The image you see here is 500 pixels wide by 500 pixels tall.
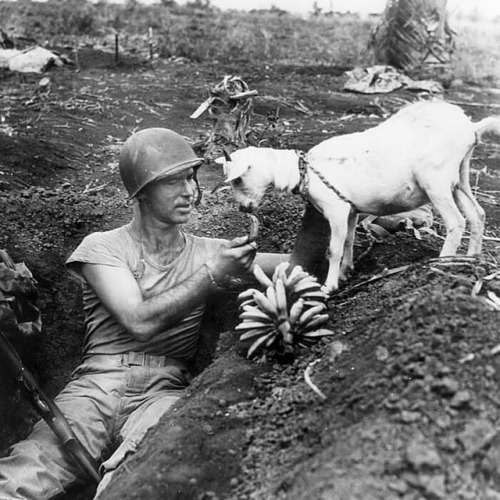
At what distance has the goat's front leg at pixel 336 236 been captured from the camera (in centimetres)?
309

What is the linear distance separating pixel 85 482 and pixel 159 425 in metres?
0.72

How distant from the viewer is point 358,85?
35.1ft

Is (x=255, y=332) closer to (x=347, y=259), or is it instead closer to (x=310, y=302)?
(x=310, y=302)

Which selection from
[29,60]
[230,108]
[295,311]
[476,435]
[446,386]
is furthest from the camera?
[29,60]

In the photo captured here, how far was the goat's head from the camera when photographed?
9.87 feet

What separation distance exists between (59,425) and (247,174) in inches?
59.2

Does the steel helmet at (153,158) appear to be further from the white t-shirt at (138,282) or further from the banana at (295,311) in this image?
the banana at (295,311)

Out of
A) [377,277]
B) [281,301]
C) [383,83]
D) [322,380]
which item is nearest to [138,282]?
[281,301]

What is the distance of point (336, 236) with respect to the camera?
312 centimetres

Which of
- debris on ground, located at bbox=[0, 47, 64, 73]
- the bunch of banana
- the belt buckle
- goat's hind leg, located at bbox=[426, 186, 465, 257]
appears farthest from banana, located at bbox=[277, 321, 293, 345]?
debris on ground, located at bbox=[0, 47, 64, 73]

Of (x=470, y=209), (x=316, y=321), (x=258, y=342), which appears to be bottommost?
(x=258, y=342)

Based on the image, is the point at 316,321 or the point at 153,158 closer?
the point at 316,321

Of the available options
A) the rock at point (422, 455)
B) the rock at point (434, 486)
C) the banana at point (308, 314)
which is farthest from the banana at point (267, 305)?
the rock at point (434, 486)

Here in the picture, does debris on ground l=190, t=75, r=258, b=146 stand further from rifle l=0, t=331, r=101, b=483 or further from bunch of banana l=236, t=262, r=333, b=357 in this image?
rifle l=0, t=331, r=101, b=483
